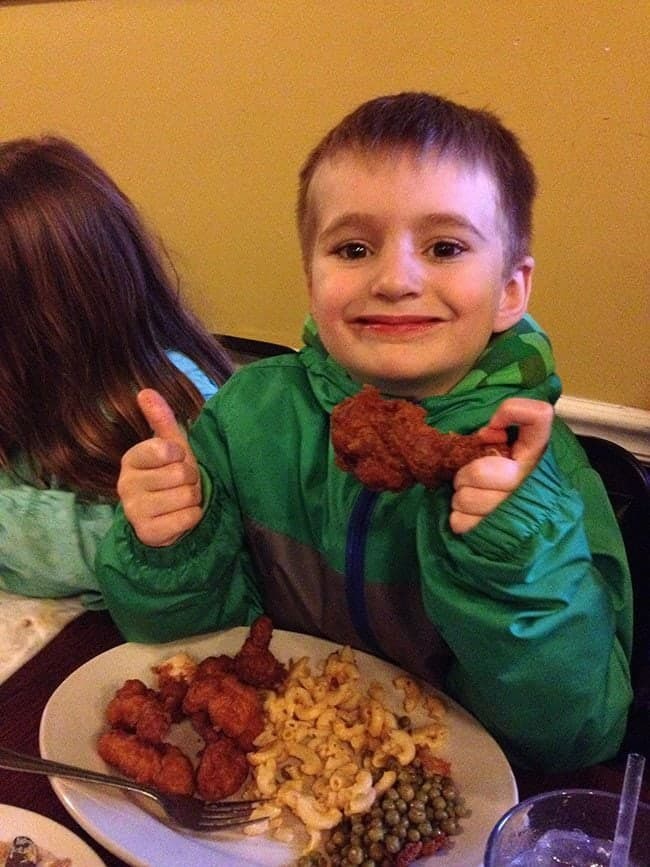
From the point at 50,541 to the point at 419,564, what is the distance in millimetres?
540

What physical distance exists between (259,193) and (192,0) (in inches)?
15.5

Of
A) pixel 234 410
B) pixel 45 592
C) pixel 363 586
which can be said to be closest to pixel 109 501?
pixel 45 592

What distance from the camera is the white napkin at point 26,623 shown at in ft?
3.14

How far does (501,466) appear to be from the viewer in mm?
707

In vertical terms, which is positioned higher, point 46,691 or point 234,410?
point 234,410

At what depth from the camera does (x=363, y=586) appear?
0.96m

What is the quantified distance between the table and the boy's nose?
50cm

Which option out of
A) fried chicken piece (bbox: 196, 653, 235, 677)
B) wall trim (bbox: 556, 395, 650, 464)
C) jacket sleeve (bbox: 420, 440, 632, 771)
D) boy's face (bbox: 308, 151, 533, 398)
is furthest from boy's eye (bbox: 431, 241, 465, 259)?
wall trim (bbox: 556, 395, 650, 464)

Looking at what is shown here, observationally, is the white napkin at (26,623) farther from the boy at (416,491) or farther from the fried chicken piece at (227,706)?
the fried chicken piece at (227,706)

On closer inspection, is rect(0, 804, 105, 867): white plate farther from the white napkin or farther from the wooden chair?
the wooden chair

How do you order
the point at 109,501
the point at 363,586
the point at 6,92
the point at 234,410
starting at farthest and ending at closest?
the point at 6,92 → the point at 109,501 → the point at 234,410 → the point at 363,586

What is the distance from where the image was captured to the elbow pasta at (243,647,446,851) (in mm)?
744

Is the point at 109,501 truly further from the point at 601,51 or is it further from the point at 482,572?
the point at 601,51

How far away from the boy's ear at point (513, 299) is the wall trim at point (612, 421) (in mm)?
594
